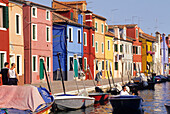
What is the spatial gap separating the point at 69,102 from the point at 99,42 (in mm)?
33130

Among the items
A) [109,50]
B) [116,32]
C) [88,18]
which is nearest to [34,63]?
[88,18]

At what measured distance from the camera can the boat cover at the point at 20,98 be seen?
51.8ft

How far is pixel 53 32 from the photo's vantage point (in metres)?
46.6

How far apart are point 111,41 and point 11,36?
97.9 feet

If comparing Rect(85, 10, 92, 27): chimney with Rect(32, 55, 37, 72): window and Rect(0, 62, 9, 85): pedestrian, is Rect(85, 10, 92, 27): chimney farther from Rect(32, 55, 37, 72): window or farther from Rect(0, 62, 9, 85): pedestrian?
Rect(0, 62, 9, 85): pedestrian

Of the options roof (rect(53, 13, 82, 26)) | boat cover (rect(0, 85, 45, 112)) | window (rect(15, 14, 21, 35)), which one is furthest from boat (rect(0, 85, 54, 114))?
roof (rect(53, 13, 82, 26))

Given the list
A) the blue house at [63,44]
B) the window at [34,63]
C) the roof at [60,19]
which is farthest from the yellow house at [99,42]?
the window at [34,63]

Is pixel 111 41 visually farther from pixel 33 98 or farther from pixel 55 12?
pixel 33 98

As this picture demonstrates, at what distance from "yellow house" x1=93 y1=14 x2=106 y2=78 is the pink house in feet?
43.3

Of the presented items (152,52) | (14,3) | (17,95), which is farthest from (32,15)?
(152,52)

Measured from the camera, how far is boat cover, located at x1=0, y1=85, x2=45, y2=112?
1577 centimetres

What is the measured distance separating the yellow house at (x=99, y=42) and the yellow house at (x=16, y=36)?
65.0ft

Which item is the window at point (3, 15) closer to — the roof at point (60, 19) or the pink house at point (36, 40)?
the pink house at point (36, 40)

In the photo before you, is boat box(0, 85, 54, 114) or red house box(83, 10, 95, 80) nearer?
boat box(0, 85, 54, 114)
